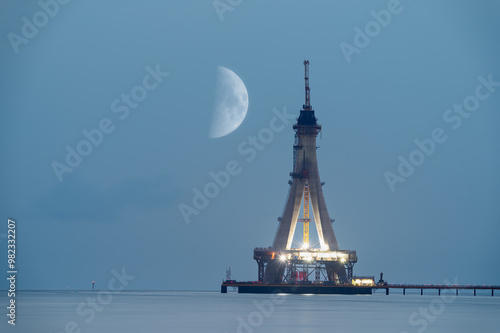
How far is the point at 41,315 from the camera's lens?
334ft

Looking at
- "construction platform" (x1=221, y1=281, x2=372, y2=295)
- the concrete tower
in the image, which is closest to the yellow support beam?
the concrete tower

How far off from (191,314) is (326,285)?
66.9 metres

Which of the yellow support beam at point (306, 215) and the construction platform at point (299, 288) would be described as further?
the yellow support beam at point (306, 215)

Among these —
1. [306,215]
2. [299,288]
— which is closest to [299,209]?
[306,215]

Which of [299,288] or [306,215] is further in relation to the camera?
[306,215]

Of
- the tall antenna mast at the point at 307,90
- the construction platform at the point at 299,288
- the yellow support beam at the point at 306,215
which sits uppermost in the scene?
the tall antenna mast at the point at 307,90

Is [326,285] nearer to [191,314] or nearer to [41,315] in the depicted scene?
[191,314]

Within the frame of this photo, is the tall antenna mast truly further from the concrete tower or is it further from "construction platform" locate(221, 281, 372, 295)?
"construction platform" locate(221, 281, 372, 295)

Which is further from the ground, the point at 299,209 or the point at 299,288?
the point at 299,209

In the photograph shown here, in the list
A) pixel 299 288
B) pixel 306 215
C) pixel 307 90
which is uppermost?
pixel 307 90

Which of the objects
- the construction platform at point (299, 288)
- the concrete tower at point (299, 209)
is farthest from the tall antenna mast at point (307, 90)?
the construction platform at point (299, 288)

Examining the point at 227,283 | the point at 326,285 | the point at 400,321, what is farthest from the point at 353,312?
the point at 227,283

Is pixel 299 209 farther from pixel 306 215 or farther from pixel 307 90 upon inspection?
pixel 307 90

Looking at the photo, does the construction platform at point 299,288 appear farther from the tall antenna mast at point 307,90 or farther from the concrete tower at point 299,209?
the tall antenna mast at point 307,90
